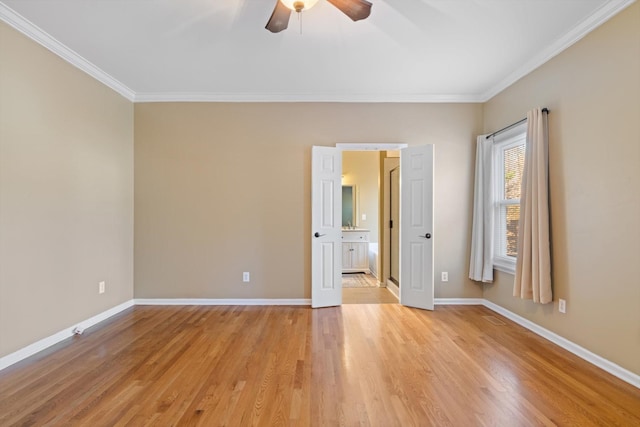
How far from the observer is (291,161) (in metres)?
4.05

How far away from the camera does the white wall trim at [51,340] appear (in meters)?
2.41

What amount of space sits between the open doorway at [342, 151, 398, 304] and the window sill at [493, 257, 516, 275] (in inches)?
60.2

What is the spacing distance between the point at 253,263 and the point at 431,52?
127 inches

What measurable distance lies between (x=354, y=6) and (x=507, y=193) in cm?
292

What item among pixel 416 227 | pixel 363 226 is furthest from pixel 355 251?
pixel 416 227

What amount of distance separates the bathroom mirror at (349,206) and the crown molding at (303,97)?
318 centimetres

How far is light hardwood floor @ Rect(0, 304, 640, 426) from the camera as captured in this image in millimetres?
1809

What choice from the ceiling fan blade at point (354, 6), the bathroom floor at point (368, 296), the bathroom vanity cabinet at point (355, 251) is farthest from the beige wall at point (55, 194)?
the bathroom vanity cabinet at point (355, 251)

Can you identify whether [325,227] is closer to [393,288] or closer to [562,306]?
[393,288]

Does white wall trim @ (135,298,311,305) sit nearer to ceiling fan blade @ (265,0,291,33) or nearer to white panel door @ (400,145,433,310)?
white panel door @ (400,145,433,310)

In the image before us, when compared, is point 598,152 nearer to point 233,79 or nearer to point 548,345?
point 548,345

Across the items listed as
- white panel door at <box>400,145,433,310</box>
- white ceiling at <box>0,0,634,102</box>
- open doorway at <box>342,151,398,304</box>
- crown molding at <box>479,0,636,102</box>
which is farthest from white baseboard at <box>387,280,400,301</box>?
crown molding at <box>479,0,636,102</box>

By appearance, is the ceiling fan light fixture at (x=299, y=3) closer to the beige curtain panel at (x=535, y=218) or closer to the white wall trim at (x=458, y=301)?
the beige curtain panel at (x=535, y=218)

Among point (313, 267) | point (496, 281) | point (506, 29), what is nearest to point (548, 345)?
point (496, 281)
